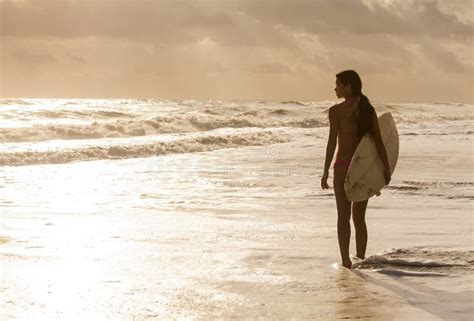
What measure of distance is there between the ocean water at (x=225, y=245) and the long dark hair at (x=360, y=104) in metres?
1.09

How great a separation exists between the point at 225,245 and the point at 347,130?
5.29 ft

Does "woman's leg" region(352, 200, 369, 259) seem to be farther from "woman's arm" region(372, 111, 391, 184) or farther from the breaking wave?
the breaking wave

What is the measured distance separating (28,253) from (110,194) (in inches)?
177

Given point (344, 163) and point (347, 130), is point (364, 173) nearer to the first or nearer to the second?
point (344, 163)

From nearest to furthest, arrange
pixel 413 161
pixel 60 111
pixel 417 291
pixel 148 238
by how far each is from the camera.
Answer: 1. pixel 417 291
2. pixel 148 238
3. pixel 413 161
4. pixel 60 111

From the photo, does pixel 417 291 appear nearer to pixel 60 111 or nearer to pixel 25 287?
pixel 25 287

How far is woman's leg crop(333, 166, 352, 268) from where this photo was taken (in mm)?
6301

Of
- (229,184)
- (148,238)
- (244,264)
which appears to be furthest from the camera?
(229,184)

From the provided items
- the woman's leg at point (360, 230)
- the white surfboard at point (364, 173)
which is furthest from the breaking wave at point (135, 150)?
the white surfboard at point (364, 173)

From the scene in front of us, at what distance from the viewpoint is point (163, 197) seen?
1076 cm

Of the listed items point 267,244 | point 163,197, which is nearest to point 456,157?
point 163,197

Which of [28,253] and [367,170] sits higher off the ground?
[367,170]

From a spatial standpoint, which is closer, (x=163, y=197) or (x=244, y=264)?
(x=244, y=264)

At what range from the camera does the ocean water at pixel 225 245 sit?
16.4 ft
